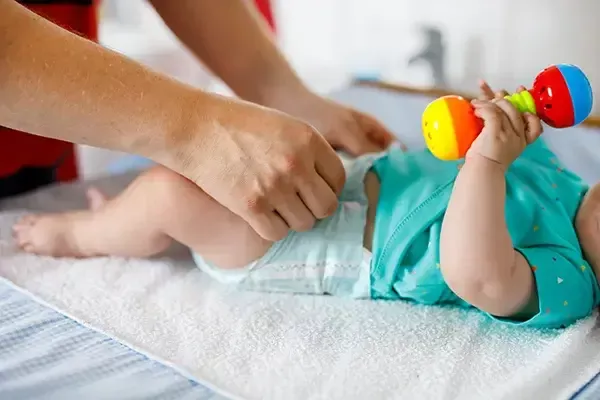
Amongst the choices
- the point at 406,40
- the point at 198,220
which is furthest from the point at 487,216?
the point at 406,40

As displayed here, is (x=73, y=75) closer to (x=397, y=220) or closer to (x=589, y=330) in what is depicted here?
(x=397, y=220)

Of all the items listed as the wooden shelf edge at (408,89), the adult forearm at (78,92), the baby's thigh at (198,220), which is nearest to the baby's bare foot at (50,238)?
the baby's thigh at (198,220)

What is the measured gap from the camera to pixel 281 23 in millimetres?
1923

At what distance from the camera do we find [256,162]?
0.74 metres

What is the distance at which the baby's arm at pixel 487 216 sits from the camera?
0.72 m

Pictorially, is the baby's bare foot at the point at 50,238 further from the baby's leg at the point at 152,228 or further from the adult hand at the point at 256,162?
the adult hand at the point at 256,162

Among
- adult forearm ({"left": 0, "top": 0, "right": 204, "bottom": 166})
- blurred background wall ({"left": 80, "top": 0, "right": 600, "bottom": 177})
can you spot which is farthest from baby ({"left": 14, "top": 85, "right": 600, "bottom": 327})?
blurred background wall ({"left": 80, "top": 0, "right": 600, "bottom": 177})

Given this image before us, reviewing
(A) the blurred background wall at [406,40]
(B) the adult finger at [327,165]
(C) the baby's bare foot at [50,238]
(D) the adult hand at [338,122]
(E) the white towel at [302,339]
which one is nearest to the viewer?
(E) the white towel at [302,339]

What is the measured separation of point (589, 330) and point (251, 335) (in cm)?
33

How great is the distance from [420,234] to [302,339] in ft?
0.59

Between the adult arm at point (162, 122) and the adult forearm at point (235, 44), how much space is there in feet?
1.04

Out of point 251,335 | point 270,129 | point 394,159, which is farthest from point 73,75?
point 394,159

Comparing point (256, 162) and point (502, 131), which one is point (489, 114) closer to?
point (502, 131)

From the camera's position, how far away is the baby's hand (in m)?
0.71
